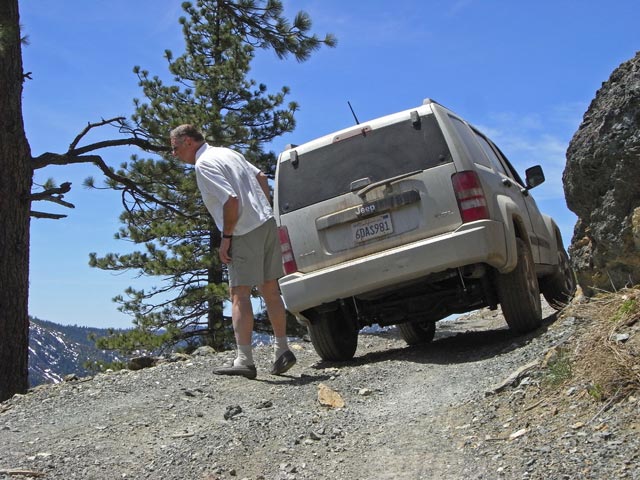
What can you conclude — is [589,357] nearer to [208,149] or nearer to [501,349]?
[501,349]

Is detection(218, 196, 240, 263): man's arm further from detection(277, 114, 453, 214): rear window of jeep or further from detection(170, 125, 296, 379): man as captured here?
detection(277, 114, 453, 214): rear window of jeep

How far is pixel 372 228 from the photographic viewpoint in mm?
6656

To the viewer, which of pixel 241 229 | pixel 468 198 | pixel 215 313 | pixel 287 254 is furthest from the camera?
pixel 215 313

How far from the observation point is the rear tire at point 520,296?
680 cm

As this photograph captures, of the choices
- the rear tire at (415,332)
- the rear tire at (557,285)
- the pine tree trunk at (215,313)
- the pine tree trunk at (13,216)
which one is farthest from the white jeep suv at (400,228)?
the pine tree trunk at (215,313)

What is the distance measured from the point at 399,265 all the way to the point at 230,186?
1.59 m

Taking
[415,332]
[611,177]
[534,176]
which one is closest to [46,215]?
[415,332]

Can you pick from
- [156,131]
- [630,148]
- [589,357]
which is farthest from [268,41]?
[589,357]

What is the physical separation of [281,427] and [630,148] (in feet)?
9.67

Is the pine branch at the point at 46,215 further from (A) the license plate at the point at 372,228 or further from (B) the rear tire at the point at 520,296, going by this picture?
(B) the rear tire at the point at 520,296

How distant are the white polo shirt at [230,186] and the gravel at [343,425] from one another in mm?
1456

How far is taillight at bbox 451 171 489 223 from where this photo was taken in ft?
21.1

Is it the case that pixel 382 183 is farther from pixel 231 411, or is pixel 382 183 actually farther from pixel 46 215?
pixel 46 215

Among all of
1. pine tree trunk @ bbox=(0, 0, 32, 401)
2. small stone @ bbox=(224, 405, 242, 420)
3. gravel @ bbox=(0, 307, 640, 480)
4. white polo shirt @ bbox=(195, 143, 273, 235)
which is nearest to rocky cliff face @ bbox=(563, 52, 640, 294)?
gravel @ bbox=(0, 307, 640, 480)
